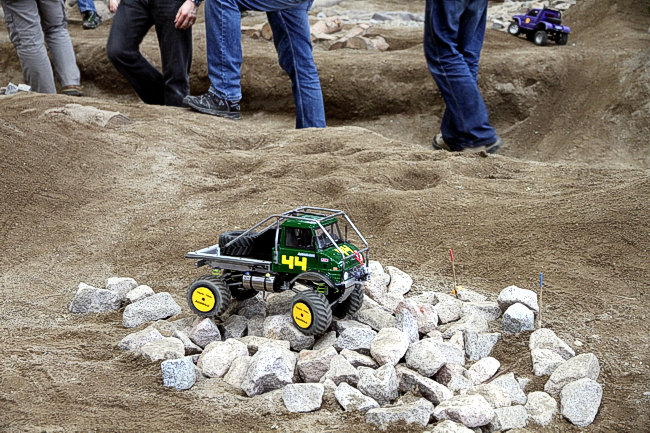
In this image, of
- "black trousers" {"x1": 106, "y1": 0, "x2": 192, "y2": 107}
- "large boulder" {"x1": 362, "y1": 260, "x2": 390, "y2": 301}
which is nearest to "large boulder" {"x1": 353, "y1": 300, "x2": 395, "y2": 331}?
"large boulder" {"x1": 362, "y1": 260, "x2": 390, "y2": 301}

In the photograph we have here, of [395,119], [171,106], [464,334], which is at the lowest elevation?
[395,119]

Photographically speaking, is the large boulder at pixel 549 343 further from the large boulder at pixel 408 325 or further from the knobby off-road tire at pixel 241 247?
the knobby off-road tire at pixel 241 247

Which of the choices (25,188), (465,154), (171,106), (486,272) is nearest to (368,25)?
(171,106)

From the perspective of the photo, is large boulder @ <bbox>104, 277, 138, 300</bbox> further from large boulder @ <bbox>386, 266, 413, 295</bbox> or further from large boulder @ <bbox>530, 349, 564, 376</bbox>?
large boulder @ <bbox>530, 349, 564, 376</bbox>

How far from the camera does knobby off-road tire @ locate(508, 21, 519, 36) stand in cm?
1009

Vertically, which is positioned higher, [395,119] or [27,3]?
[27,3]

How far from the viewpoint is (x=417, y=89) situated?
29.3 feet

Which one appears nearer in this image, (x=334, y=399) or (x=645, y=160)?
(x=334, y=399)

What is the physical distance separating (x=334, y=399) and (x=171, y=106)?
5080 millimetres

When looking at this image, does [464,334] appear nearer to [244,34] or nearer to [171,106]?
[171,106]

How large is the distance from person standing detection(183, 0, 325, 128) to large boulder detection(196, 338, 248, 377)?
370 cm

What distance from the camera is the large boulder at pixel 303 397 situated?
2.71m

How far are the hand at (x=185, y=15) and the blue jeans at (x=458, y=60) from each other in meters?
2.08

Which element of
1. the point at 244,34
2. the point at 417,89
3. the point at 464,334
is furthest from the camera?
the point at 244,34
